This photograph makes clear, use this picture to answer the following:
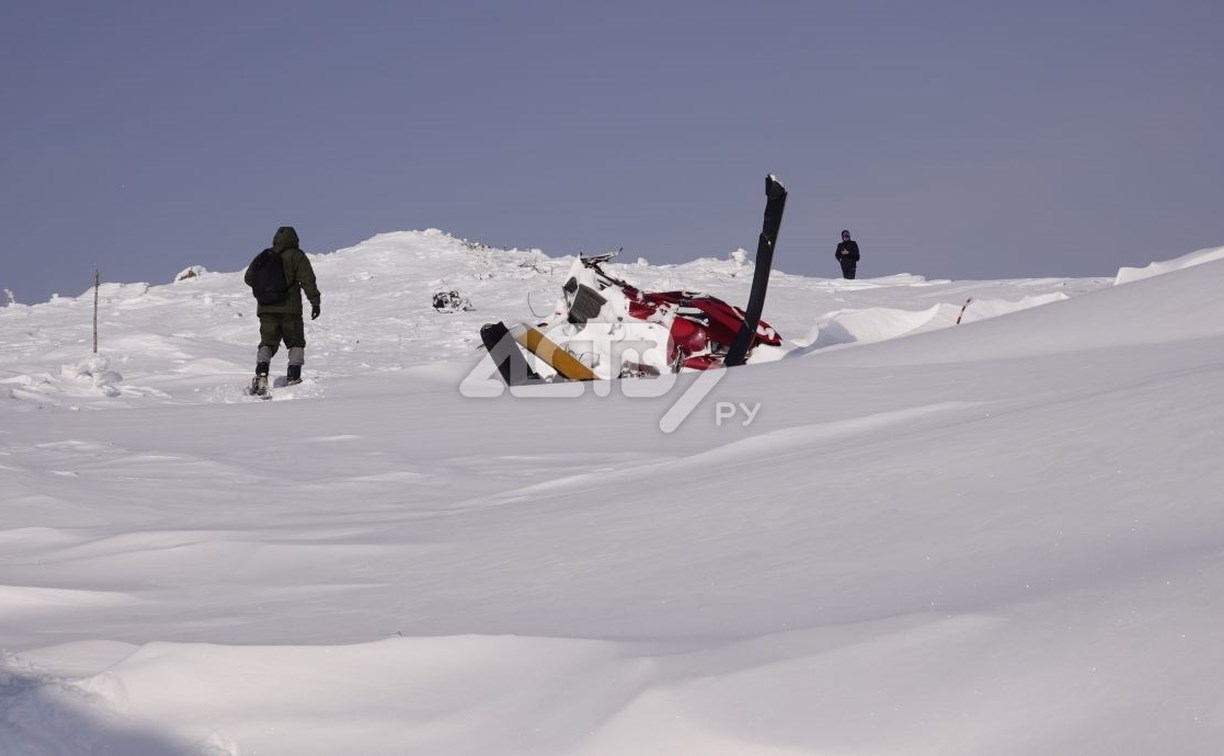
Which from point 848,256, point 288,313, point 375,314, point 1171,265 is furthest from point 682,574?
point 848,256

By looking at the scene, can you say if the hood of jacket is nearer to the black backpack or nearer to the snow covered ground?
the black backpack

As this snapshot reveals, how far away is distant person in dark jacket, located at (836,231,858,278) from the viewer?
22.3 m

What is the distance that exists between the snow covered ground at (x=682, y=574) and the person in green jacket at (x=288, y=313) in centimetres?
398

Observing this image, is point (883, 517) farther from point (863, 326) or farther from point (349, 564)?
point (863, 326)

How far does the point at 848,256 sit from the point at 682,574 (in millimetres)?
20048

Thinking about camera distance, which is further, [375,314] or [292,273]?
[375,314]

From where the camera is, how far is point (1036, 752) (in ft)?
5.35

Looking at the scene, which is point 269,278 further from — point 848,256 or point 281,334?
point 848,256

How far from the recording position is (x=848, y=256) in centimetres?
2233

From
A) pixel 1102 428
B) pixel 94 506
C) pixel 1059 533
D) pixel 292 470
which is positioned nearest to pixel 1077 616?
pixel 1059 533

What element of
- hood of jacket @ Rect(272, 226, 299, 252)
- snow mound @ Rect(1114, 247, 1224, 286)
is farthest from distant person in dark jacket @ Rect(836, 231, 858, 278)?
hood of jacket @ Rect(272, 226, 299, 252)

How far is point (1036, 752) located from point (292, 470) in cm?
443

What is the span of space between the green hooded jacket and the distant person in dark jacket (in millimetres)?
13168

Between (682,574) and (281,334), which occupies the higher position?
(281,334)
